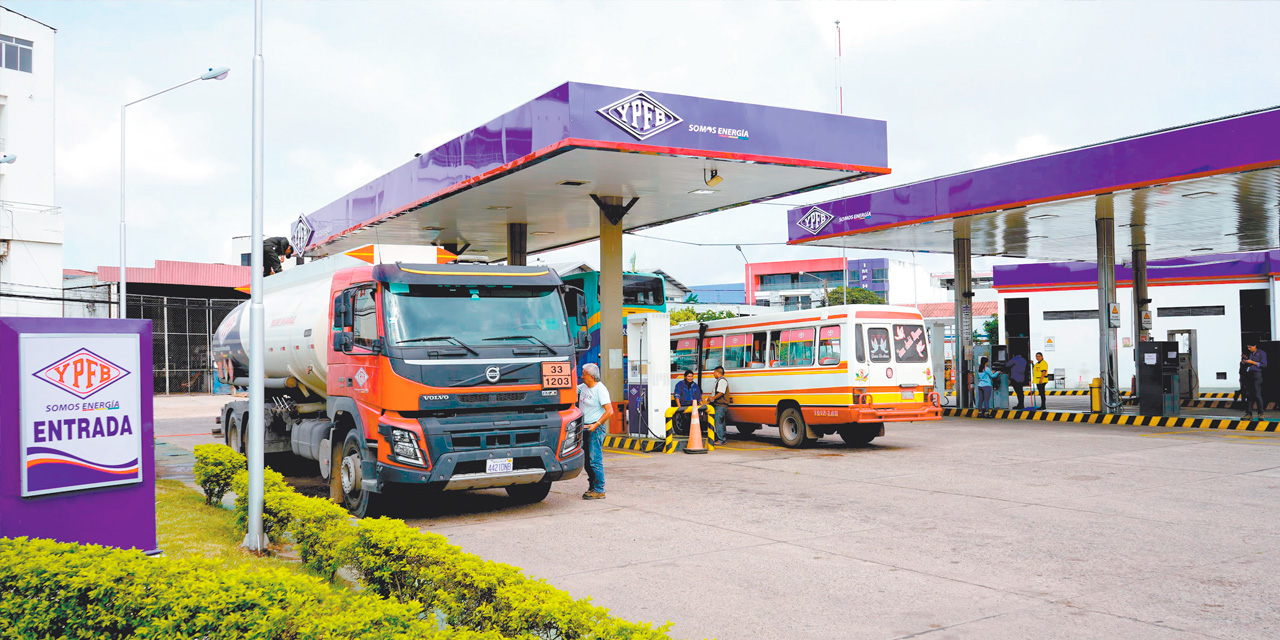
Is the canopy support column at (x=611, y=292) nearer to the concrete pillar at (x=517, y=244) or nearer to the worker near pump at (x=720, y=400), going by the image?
the worker near pump at (x=720, y=400)

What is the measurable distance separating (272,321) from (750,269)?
82.6 metres

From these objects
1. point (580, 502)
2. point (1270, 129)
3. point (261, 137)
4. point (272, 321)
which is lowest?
point (580, 502)

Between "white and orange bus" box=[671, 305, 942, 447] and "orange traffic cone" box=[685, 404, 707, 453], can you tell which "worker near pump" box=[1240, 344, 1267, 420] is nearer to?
"white and orange bus" box=[671, 305, 942, 447]

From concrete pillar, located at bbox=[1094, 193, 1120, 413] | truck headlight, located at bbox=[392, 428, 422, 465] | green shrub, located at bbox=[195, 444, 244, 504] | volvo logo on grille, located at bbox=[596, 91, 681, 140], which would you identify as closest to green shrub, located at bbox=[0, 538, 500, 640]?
truck headlight, located at bbox=[392, 428, 422, 465]

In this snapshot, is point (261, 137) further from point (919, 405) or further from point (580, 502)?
point (919, 405)

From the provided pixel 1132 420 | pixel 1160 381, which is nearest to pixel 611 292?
pixel 1132 420

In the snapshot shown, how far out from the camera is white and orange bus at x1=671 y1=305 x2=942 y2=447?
16328 mm

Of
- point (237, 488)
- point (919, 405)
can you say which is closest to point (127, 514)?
point (237, 488)

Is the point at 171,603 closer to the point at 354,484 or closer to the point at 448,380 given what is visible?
the point at 448,380

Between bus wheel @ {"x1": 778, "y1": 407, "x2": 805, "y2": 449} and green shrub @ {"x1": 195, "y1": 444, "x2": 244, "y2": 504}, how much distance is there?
9.95 metres

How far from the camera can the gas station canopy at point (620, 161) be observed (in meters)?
14.1

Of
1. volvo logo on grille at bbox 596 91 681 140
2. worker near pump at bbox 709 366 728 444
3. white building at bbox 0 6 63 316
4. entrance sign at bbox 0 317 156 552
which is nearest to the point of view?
entrance sign at bbox 0 317 156 552

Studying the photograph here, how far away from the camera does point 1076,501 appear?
10.7m

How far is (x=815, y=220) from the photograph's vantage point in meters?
25.6
